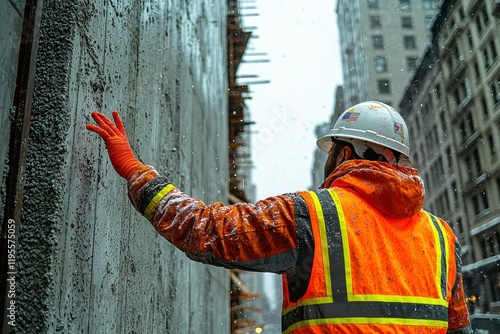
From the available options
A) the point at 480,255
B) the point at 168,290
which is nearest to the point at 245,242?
the point at 168,290

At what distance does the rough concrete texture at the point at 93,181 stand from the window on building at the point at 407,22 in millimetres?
59567

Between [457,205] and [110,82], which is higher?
[457,205]

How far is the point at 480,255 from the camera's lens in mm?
30094

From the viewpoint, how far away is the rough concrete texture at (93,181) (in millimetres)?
1668

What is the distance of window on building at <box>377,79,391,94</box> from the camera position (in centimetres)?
5642

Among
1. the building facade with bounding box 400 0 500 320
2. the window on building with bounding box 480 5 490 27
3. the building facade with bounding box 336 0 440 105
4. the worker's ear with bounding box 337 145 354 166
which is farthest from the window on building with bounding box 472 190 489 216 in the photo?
the worker's ear with bounding box 337 145 354 166

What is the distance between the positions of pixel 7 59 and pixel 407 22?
203 feet

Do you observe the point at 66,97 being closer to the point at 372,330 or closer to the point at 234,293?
the point at 372,330

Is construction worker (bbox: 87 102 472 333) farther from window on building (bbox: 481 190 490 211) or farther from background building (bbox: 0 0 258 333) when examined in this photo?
window on building (bbox: 481 190 490 211)

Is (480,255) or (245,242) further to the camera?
(480,255)

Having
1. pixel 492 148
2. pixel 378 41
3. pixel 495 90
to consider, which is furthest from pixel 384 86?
pixel 495 90

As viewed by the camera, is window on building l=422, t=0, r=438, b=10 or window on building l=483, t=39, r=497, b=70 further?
window on building l=422, t=0, r=438, b=10

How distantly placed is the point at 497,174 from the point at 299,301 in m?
29.7

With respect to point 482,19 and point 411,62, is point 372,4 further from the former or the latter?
point 482,19
